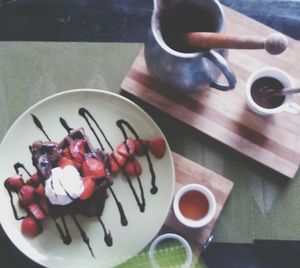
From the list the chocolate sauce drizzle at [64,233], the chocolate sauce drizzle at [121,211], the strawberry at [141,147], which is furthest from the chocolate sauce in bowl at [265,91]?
the chocolate sauce drizzle at [64,233]

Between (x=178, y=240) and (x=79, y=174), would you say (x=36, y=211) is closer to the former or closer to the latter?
(x=79, y=174)

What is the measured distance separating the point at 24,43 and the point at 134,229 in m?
0.46

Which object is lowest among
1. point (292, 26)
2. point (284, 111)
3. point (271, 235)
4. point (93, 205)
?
point (271, 235)

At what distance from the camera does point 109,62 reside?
1.11 metres

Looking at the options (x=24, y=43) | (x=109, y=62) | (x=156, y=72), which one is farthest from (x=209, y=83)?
(x=24, y=43)

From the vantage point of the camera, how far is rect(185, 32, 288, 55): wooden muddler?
0.76 m

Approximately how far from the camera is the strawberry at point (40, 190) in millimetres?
988

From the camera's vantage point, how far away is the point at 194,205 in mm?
1031

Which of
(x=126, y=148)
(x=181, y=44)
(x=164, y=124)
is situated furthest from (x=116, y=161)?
(x=181, y=44)

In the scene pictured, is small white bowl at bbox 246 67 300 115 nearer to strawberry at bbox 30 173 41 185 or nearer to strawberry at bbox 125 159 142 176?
strawberry at bbox 125 159 142 176

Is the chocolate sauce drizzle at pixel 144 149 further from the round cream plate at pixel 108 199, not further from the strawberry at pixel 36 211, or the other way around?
the strawberry at pixel 36 211

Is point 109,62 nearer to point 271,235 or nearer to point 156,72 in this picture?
point 156,72

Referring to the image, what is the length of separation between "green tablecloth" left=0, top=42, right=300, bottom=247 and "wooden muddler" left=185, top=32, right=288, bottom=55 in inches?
9.5

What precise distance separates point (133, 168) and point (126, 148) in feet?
0.13
